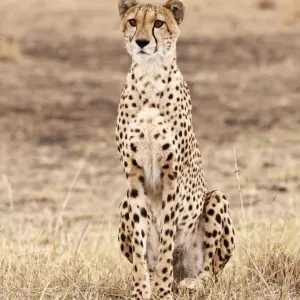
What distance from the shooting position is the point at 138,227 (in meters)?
4.30

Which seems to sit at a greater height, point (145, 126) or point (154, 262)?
point (145, 126)

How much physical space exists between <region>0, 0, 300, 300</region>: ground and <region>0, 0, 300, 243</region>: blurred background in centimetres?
2

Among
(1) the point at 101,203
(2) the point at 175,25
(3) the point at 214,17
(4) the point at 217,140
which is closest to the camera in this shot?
(2) the point at 175,25

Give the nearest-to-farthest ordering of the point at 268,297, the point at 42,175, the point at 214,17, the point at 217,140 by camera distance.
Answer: the point at 268,297 < the point at 42,175 < the point at 217,140 < the point at 214,17

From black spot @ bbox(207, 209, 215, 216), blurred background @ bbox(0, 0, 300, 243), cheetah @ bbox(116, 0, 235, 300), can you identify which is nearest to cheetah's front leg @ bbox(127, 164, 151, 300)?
cheetah @ bbox(116, 0, 235, 300)

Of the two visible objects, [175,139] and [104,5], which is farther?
[104,5]

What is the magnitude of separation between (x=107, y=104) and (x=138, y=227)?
723 cm

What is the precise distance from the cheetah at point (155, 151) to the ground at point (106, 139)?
24cm

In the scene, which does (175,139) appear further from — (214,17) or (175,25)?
(214,17)

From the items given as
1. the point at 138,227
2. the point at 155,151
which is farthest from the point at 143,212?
the point at 155,151

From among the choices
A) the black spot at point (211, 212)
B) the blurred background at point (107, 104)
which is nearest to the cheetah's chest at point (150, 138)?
the black spot at point (211, 212)

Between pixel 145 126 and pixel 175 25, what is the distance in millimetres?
449

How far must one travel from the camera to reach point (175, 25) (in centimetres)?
413

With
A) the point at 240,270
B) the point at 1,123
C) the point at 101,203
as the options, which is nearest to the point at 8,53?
the point at 1,123
